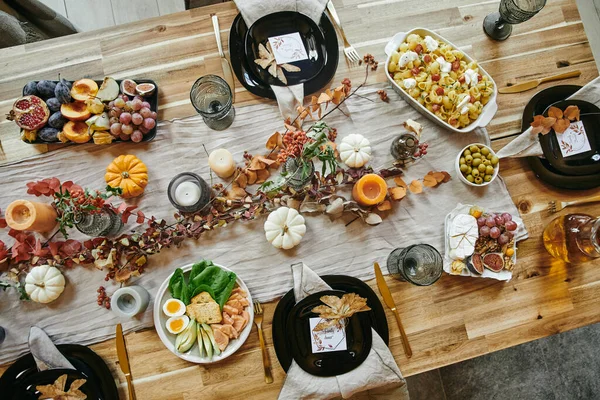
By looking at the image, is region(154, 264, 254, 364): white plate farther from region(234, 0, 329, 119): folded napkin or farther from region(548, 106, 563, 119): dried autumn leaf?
region(548, 106, 563, 119): dried autumn leaf

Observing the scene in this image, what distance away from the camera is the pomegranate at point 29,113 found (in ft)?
4.25

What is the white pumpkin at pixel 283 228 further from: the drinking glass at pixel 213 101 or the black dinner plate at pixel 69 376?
the black dinner plate at pixel 69 376

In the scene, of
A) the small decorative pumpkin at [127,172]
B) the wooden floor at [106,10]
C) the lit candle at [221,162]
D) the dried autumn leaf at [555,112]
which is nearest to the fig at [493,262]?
the dried autumn leaf at [555,112]

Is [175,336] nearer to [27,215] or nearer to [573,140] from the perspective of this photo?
[27,215]

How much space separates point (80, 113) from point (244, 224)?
619 millimetres

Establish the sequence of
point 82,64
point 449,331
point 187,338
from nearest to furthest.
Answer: point 187,338
point 449,331
point 82,64

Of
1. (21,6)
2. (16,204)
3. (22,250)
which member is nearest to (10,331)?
(22,250)

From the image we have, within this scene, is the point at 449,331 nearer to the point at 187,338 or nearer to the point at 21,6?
the point at 187,338

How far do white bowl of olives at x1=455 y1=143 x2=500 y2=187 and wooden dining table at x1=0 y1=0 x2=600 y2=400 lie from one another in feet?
0.36

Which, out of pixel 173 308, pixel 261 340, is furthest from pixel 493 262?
pixel 173 308

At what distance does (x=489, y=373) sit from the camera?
2.11m

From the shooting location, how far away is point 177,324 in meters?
1.22

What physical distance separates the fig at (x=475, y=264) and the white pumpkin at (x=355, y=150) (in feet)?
1.45

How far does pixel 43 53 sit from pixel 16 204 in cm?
55
